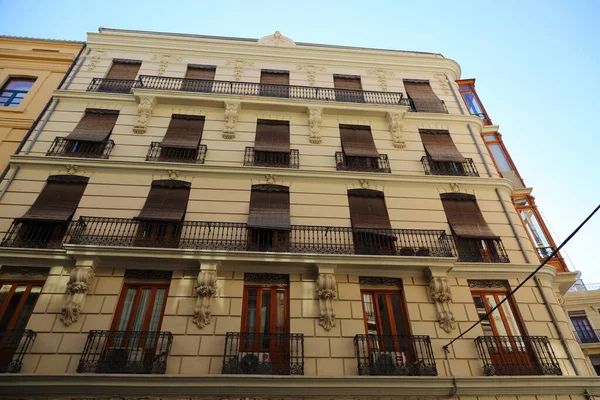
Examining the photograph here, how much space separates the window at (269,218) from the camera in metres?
11.2

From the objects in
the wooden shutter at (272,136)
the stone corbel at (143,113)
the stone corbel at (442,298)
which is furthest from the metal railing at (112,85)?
the stone corbel at (442,298)

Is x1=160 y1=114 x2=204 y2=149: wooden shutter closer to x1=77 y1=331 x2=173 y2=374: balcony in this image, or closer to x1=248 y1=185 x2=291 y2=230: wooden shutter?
x1=248 y1=185 x2=291 y2=230: wooden shutter

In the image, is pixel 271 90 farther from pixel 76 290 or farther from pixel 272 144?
pixel 76 290

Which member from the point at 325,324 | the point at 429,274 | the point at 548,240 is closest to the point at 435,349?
the point at 429,274

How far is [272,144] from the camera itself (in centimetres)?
1405

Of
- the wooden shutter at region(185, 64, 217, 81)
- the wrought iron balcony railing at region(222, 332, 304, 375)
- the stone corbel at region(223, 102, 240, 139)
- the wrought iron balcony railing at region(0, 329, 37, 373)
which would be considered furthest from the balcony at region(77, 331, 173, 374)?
the wooden shutter at region(185, 64, 217, 81)

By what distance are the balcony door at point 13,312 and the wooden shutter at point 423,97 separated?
639 inches

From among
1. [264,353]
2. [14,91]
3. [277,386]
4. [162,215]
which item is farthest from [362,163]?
[14,91]

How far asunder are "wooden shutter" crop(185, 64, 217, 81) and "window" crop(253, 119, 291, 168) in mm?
4190

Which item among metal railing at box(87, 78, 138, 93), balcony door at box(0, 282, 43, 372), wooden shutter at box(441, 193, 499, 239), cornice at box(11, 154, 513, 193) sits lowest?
balcony door at box(0, 282, 43, 372)

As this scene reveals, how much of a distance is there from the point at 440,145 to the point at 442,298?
23.5 ft

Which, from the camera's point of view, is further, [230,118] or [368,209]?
[230,118]

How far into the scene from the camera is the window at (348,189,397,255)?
11.5m

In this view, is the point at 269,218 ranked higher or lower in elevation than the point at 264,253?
higher
